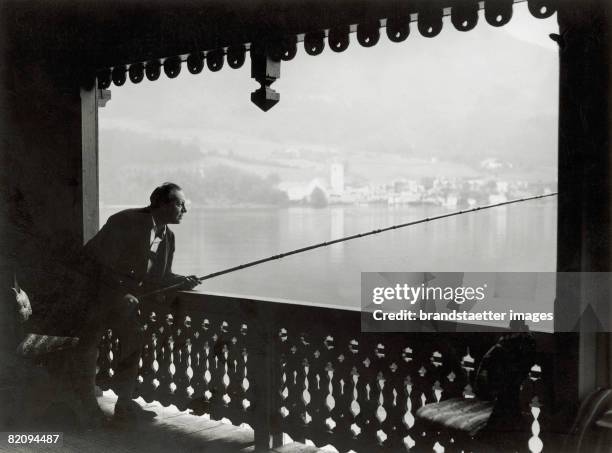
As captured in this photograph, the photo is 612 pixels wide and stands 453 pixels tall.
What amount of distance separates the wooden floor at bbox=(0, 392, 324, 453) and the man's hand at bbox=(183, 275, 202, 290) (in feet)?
2.94

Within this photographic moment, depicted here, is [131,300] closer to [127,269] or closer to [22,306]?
[127,269]

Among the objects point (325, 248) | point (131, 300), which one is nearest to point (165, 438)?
point (131, 300)

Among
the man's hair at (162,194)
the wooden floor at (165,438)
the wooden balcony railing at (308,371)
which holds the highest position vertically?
the man's hair at (162,194)

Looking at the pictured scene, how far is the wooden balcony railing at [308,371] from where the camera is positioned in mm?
3029

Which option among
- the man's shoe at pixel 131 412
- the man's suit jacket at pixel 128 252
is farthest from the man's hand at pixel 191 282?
the man's shoe at pixel 131 412

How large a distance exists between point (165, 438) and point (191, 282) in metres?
0.95

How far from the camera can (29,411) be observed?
13.0ft

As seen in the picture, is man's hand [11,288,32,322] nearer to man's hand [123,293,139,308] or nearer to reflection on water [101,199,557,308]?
man's hand [123,293,139,308]

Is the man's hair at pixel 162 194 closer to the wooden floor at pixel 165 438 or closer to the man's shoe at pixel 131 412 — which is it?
the man's shoe at pixel 131 412

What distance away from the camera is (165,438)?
12.5 ft

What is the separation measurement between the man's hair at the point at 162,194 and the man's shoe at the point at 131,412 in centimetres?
129

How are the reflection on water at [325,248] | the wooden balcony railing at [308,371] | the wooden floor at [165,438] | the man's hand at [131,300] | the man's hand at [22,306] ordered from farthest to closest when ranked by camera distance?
1. the reflection on water at [325,248]
2. the man's hand at [131,300]
3. the man's hand at [22,306]
4. the wooden floor at [165,438]
5. the wooden balcony railing at [308,371]

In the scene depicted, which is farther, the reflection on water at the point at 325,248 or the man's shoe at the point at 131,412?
the reflection on water at the point at 325,248

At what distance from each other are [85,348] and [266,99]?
1.91 meters
